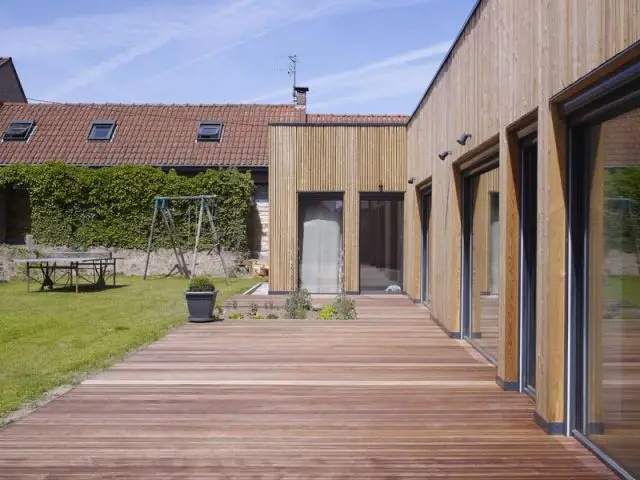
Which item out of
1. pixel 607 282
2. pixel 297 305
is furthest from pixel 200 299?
pixel 607 282

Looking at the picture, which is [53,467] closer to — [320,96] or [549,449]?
[549,449]

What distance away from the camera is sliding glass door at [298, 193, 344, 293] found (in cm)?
1414

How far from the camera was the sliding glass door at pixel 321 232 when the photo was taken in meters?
14.1

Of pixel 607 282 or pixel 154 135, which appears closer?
pixel 607 282

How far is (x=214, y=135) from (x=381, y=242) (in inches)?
357

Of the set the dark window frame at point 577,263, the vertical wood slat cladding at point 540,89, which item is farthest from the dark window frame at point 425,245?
the dark window frame at point 577,263

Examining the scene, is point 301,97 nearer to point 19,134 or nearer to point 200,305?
point 19,134

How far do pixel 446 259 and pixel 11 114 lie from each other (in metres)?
18.2

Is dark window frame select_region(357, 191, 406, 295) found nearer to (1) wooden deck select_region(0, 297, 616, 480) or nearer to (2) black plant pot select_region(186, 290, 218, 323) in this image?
(2) black plant pot select_region(186, 290, 218, 323)

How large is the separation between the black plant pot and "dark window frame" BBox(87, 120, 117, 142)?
1295 centimetres

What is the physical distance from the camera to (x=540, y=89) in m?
4.69

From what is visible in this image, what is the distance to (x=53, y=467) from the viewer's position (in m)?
3.89

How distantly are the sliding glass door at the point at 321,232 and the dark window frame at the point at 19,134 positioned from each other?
454 inches

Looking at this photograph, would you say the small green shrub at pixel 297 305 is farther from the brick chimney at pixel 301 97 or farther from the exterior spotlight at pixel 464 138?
the brick chimney at pixel 301 97
